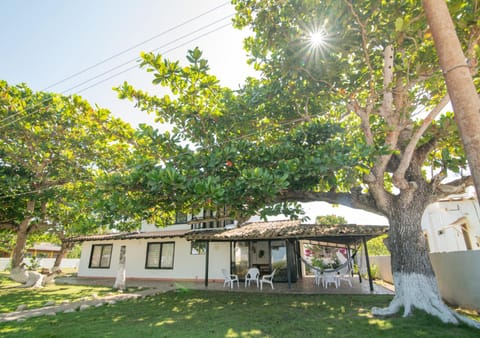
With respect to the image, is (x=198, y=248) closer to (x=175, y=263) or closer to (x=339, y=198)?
(x=175, y=263)

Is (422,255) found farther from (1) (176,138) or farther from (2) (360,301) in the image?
(1) (176,138)

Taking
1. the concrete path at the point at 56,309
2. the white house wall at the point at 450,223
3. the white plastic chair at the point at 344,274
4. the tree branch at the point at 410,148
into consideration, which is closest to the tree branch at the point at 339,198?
the tree branch at the point at 410,148

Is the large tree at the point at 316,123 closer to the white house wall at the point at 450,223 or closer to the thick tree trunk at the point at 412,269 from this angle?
the thick tree trunk at the point at 412,269

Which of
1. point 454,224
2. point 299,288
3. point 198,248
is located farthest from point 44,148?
point 454,224

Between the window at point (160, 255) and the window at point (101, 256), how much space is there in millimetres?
3522

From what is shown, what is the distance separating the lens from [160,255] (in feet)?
52.3

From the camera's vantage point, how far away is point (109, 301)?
8.23 meters

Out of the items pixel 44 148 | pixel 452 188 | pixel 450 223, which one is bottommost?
pixel 450 223

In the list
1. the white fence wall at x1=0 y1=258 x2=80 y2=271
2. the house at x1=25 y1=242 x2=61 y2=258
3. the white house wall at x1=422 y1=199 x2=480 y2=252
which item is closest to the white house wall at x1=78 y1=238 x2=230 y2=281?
the white house wall at x1=422 y1=199 x2=480 y2=252

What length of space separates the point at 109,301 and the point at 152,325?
145 inches

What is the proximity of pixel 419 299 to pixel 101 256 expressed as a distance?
62.9ft

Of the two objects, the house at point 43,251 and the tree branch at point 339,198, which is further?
the house at point 43,251

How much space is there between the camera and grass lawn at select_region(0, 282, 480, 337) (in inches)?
191

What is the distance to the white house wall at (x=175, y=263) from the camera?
1443 centimetres
